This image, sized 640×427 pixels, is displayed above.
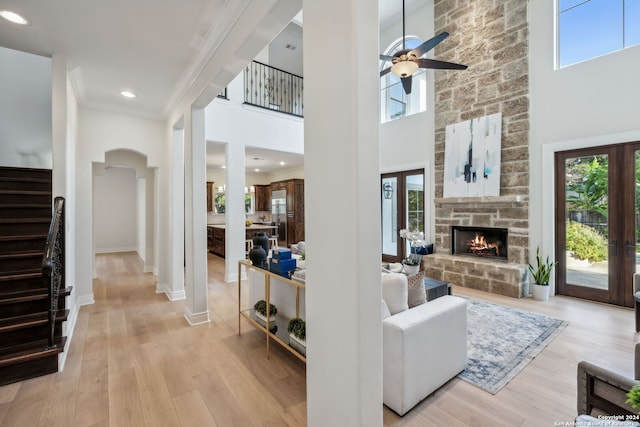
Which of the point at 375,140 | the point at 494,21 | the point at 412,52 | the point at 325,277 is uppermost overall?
the point at 494,21

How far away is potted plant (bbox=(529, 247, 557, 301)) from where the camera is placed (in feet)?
13.8

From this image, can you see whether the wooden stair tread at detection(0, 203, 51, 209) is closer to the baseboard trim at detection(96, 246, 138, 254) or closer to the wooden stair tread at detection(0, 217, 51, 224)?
the wooden stair tread at detection(0, 217, 51, 224)

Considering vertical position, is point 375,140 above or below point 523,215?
above

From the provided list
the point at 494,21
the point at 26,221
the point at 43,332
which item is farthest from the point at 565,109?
the point at 26,221

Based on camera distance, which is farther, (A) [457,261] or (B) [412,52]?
(A) [457,261]

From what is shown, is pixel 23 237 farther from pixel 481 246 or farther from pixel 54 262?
pixel 481 246

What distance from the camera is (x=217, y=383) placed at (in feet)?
7.36

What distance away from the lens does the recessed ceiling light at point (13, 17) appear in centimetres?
231

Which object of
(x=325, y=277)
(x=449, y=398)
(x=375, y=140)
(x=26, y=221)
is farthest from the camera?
(x=26, y=221)

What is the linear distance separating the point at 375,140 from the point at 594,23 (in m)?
5.20

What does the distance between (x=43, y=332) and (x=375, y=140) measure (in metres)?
3.42

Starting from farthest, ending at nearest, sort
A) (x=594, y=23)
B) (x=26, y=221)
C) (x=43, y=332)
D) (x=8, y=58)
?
(x=8, y=58)
(x=594, y=23)
(x=26, y=221)
(x=43, y=332)

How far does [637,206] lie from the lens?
3709 mm

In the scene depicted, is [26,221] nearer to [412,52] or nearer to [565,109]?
[412,52]
